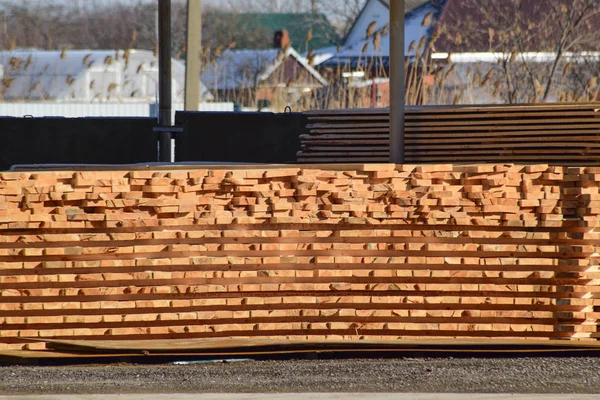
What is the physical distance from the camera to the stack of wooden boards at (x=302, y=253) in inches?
282

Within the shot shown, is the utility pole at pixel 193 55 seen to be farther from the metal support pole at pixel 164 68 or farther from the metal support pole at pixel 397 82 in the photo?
the metal support pole at pixel 397 82

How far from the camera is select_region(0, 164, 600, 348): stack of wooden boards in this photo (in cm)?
715

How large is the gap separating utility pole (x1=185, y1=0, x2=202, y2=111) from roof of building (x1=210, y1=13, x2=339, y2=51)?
1392 inches

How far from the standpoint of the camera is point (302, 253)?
290 inches

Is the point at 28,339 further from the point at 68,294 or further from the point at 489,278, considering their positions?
the point at 489,278

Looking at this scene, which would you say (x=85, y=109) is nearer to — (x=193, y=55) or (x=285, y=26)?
(x=193, y=55)

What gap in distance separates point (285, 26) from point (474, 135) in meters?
54.6

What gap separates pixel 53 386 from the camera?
644 cm

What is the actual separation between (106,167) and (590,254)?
13.0 ft

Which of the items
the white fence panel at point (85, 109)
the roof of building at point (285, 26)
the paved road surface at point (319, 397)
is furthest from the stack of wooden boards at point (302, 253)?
the roof of building at point (285, 26)

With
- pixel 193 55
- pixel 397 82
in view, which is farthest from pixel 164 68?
pixel 397 82

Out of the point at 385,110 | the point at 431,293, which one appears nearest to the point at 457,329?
the point at 431,293

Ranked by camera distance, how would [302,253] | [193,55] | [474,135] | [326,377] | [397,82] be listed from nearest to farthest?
[326,377] < [302,253] < [397,82] < [474,135] < [193,55]

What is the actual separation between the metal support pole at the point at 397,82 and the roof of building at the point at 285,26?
4431 centimetres
